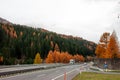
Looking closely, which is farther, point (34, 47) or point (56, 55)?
point (34, 47)

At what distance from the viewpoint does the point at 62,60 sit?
562ft

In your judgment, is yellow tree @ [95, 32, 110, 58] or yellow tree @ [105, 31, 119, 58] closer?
yellow tree @ [105, 31, 119, 58]

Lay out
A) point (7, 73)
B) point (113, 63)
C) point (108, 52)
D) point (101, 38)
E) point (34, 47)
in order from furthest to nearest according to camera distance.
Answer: point (34, 47), point (101, 38), point (108, 52), point (113, 63), point (7, 73)

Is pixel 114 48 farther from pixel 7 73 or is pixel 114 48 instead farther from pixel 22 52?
pixel 22 52

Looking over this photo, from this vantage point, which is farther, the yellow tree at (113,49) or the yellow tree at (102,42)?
the yellow tree at (102,42)

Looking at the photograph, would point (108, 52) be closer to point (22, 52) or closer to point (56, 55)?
point (56, 55)

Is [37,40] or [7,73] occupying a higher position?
[37,40]

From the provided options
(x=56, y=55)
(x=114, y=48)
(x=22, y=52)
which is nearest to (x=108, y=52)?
Result: (x=114, y=48)

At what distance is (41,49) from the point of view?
18175 centimetres

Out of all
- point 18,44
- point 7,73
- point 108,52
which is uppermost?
point 18,44

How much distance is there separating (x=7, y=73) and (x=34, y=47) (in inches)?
5709

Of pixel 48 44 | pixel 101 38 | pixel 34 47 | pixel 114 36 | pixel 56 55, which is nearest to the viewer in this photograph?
pixel 114 36

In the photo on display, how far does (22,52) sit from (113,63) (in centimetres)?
11775

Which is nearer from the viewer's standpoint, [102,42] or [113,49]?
[113,49]
